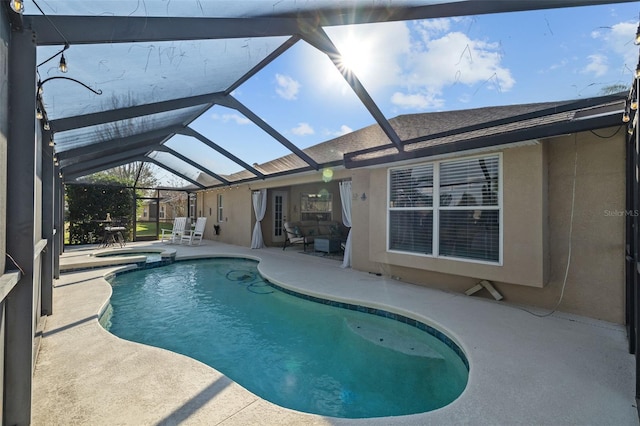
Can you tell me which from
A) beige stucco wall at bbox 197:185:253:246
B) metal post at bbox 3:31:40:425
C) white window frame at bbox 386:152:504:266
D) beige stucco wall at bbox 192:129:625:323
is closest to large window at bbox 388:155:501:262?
white window frame at bbox 386:152:504:266

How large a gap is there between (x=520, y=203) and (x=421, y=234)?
1808mm

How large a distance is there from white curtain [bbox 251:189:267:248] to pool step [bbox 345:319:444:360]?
311 inches

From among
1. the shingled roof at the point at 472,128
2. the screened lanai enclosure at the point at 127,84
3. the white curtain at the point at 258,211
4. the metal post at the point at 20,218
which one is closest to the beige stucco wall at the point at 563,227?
the shingled roof at the point at 472,128

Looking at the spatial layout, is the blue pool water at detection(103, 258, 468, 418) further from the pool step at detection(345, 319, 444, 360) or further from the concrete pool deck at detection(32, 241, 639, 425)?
the concrete pool deck at detection(32, 241, 639, 425)

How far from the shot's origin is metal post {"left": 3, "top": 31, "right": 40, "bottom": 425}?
187 centimetres

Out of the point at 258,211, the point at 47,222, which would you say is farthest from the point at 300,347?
the point at 258,211

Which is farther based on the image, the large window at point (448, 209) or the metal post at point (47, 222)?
the large window at point (448, 209)

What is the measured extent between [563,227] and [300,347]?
430 centimetres

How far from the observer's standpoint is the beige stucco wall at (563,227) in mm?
4117

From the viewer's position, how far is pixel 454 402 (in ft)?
7.84

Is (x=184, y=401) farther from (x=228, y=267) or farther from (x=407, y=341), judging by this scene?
(x=228, y=267)

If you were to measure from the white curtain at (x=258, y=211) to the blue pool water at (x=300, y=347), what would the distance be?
18.1 ft

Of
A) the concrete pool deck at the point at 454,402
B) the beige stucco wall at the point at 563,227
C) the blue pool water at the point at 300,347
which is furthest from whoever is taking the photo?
the beige stucco wall at the point at 563,227

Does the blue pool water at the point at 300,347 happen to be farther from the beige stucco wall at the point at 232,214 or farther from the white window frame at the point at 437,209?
the beige stucco wall at the point at 232,214
